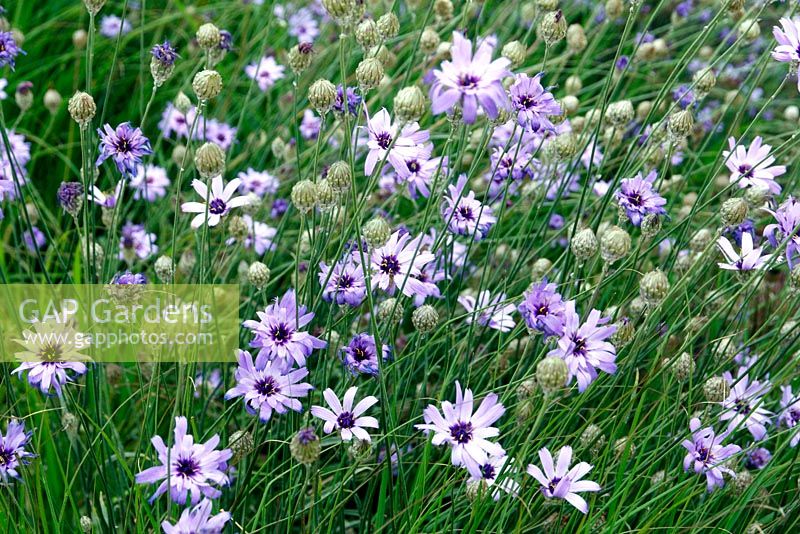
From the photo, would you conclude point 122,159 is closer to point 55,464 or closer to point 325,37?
point 55,464

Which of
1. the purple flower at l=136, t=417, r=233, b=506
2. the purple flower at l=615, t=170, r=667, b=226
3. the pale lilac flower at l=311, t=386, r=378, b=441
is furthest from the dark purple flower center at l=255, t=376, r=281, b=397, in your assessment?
the purple flower at l=615, t=170, r=667, b=226

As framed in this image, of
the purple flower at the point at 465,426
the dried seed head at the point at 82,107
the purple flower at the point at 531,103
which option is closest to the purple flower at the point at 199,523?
the purple flower at the point at 465,426

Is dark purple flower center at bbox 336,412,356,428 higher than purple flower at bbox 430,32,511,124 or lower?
lower

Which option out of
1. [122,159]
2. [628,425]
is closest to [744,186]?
[628,425]

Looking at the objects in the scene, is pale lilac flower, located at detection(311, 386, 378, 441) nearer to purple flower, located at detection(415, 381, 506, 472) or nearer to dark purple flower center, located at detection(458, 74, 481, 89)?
purple flower, located at detection(415, 381, 506, 472)

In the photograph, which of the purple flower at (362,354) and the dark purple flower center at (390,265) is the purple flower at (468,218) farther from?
the purple flower at (362,354)

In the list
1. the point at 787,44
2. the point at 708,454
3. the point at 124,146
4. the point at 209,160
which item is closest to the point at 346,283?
the point at 209,160
